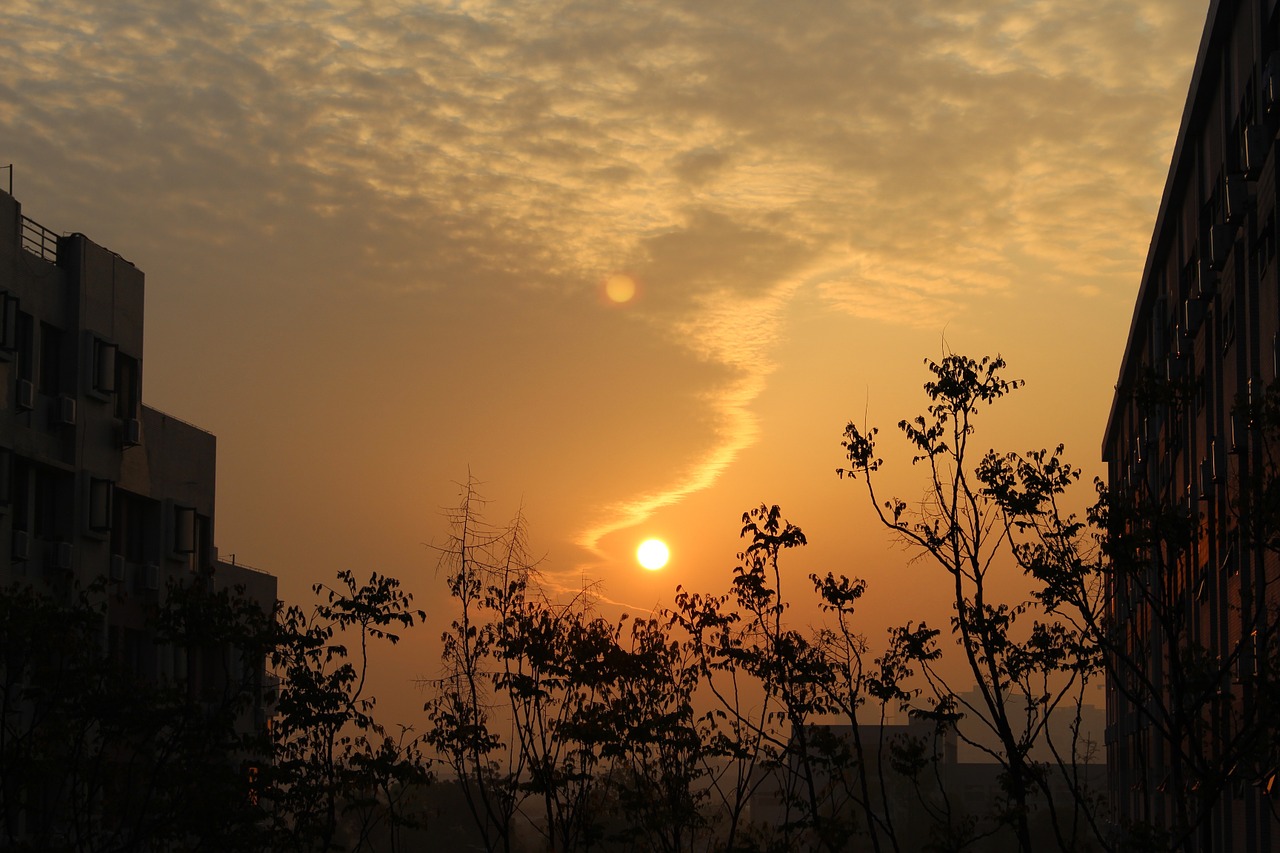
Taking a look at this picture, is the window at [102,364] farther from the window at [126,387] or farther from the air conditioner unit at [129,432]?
the air conditioner unit at [129,432]

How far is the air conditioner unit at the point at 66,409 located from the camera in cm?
3145

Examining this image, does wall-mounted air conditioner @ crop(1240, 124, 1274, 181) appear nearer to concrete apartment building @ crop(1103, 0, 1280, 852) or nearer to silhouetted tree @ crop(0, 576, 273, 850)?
concrete apartment building @ crop(1103, 0, 1280, 852)

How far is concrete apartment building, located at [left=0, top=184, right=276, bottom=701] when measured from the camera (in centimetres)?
3003

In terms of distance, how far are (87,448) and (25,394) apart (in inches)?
121

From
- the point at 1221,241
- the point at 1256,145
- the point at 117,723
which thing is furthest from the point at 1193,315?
the point at 117,723

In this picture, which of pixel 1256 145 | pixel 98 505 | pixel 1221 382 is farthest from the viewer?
pixel 98 505

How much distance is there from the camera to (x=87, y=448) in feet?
108

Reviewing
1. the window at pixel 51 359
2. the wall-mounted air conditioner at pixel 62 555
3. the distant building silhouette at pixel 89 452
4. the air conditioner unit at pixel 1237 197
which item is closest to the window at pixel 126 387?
the distant building silhouette at pixel 89 452

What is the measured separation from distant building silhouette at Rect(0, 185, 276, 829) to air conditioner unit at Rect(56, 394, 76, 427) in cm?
4

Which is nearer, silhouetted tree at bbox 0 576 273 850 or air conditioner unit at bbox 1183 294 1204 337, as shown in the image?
silhouetted tree at bbox 0 576 273 850

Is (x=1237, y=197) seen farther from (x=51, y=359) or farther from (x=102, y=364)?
(x=51, y=359)

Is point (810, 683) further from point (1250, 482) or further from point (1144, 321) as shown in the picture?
point (1144, 321)

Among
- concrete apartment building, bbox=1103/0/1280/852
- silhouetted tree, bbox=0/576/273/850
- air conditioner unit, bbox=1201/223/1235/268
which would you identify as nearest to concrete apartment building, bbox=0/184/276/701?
silhouetted tree, bbox=0/576/273/850

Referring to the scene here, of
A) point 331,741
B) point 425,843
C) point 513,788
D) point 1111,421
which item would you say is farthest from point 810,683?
point 425,843
